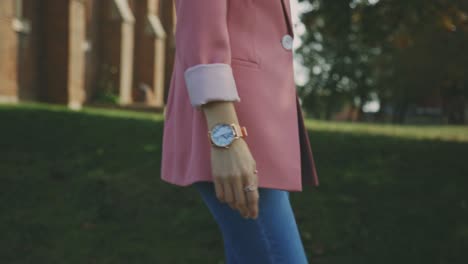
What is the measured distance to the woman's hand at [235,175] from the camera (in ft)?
5.28

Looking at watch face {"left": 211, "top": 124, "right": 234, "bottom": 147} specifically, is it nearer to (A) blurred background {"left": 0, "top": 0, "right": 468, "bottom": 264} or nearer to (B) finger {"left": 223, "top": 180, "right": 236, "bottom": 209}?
Answer: (B) finger {"left": 223, "top": 180, "right": 236, "bottom": 209}

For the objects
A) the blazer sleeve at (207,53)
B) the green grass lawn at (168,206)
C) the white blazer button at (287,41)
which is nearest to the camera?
the blazer sleeve at (207,53)

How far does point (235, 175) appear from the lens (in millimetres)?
1603

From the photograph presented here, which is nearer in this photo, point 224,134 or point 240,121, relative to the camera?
point 224,134

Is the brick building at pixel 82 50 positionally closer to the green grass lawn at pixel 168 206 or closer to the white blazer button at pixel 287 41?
the green grass lawn at pixel 168 206

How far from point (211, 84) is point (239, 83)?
135 mm

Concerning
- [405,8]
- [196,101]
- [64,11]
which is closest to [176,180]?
[196,101]

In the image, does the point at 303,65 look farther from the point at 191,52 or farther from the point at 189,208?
the point at 191,52

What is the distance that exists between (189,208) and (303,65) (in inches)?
1942

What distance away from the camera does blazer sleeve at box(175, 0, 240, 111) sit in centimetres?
171

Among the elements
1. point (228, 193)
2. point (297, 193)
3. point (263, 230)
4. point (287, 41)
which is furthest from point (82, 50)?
point (228, 193)

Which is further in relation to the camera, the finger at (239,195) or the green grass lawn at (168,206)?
the green grass lawn at (168,206)

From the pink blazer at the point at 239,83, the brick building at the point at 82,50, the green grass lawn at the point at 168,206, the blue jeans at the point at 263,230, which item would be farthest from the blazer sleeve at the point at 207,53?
the brick building at the point at 82,50

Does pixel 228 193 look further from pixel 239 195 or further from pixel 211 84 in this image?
pixel 211 84
